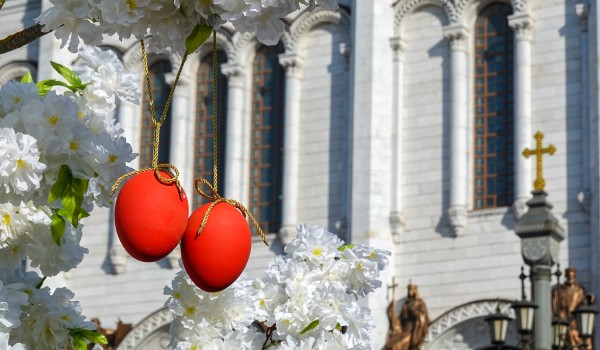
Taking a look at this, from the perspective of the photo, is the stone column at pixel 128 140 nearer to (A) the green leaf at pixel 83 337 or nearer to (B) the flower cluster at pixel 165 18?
(A) the green leaf at pixel 83 337

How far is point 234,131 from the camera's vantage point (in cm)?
2623

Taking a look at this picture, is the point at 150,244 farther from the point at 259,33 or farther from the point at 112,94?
the point at 112,94

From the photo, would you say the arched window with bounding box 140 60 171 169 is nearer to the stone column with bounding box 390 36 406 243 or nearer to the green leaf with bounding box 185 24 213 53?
the stone column with bounding box 390 36 406 243

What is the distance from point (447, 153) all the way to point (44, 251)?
18834 millimetres

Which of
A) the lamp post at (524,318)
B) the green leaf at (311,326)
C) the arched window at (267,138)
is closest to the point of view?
the green leaf at (311,326)

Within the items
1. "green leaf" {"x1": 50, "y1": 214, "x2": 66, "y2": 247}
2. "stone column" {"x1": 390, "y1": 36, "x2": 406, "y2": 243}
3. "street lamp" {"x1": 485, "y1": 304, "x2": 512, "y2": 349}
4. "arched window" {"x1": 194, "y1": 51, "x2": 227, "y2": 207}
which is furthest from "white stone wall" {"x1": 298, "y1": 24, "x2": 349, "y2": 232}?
"green leaf" {"x1": 50, "y1": 214, "x2": 66, "y2": 247}

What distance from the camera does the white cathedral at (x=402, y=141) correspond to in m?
23.3

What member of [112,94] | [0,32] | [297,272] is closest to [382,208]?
[0,32]

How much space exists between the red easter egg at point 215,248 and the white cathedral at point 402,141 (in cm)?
1776

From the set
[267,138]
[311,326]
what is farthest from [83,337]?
[267,138]

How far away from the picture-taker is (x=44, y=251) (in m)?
5.89

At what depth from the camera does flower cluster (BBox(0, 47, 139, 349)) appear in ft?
17.7

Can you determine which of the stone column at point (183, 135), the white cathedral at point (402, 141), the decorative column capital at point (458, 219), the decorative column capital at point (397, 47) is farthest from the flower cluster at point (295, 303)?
the stone column at point (183, 135)

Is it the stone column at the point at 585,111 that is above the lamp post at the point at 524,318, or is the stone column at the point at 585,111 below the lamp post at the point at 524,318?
above
